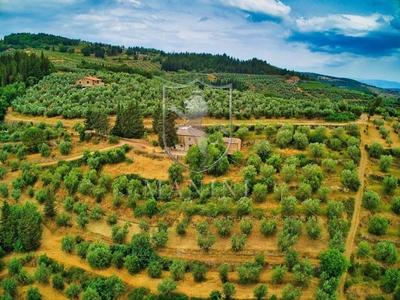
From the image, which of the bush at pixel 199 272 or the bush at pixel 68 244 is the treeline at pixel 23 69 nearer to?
the bush at pixel 68 244

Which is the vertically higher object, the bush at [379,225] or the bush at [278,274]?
the bush at [379,225]

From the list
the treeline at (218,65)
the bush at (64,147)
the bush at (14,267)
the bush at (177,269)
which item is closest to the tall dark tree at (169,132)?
the bush at (64,147)

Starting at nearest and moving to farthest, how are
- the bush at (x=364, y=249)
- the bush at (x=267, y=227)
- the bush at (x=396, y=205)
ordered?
1. the bush at (x=364, y=249)
2. the bush at (x=267, y=227)
3. the bush at (x=396, y=205)

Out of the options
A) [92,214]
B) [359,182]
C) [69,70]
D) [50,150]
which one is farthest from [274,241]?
[69,70]

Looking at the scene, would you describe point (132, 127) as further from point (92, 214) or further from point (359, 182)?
point (359, 182)

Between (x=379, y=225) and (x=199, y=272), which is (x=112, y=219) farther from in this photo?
(x=379, y=225)

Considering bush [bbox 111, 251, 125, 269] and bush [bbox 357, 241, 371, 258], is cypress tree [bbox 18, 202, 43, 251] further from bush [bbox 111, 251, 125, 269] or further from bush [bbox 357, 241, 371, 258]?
bush [bbox 357, 241, 371, 258]
